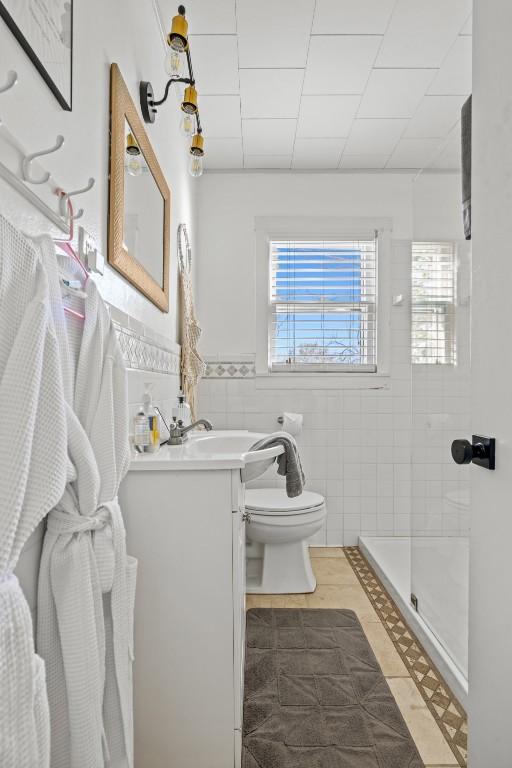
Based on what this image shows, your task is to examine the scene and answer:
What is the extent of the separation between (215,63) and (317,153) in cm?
100

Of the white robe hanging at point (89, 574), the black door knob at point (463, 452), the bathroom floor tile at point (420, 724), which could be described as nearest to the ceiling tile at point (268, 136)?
the white robe hanging at point (89, 574)

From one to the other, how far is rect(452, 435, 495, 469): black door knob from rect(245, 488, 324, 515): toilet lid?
150 cm

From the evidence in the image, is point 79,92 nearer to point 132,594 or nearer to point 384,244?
point 132,594

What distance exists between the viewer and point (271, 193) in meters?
3.30

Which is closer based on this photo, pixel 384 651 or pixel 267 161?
pixel 384 651

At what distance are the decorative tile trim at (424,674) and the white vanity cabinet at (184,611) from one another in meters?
0.67

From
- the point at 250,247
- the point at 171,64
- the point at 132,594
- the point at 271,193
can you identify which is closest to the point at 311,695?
the point at 132,594

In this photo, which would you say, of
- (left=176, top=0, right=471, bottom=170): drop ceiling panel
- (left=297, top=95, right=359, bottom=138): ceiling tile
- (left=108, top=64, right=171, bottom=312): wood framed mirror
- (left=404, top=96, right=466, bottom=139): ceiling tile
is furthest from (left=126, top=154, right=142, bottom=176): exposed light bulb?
(left=404, top=96, right=466, bottom=139): ceiling tile

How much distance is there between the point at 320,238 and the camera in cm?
330

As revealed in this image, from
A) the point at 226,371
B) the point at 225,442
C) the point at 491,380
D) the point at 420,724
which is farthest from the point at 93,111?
the point at 226,371

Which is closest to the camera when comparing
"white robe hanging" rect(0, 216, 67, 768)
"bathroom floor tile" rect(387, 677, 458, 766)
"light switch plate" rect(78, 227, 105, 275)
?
"white robe hanging" rect(0, 216, 67, 768)

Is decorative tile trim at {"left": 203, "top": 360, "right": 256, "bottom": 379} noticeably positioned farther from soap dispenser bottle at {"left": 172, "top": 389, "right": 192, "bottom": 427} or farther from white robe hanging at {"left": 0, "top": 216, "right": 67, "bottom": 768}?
white robe hanging at {"left": 0, "top": 216, "right": 67, "bottom": 768}

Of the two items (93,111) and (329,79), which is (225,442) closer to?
(93,111)

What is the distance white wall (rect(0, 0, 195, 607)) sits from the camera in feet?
2.75
